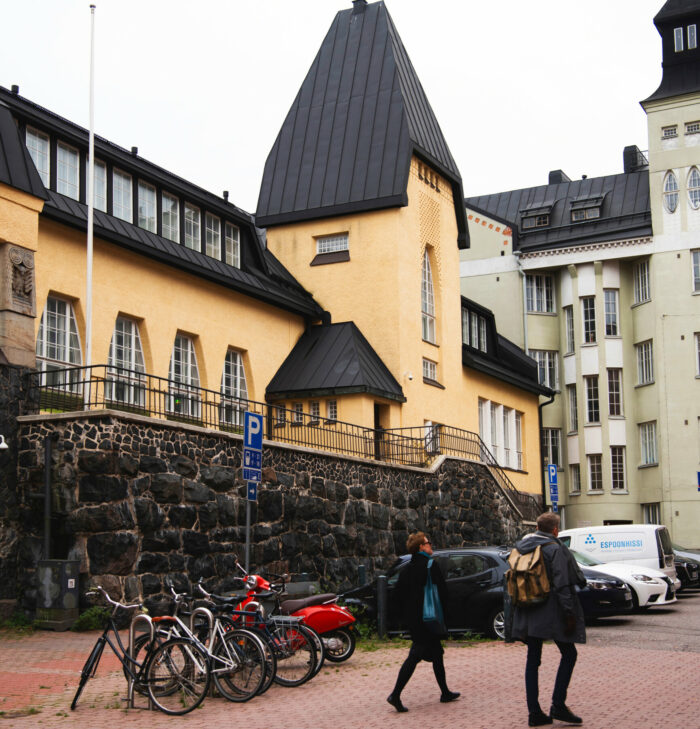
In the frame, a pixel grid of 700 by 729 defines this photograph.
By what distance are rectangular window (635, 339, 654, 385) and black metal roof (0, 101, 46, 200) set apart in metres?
29.4

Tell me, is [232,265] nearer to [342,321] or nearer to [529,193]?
[342,321]

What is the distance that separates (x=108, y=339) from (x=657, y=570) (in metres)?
12.1

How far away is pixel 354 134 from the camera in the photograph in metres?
33.3

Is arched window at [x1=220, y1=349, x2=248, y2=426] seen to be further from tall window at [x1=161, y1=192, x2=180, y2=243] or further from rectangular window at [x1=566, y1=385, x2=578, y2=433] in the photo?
rectangular window at [x1=566, y1=385, x2=578, y2=433]

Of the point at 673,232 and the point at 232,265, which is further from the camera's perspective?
the point at 673,232

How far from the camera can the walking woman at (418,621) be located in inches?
423

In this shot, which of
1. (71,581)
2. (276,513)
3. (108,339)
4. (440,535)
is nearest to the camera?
(71,581)

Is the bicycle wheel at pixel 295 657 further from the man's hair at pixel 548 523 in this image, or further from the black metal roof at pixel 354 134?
the black metal roof at pixel 354 134

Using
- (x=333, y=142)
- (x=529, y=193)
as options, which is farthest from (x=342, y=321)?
(x=529, y=193)

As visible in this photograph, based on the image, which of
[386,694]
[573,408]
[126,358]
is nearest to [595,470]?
[573,408]

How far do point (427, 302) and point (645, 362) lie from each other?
14.3 meters

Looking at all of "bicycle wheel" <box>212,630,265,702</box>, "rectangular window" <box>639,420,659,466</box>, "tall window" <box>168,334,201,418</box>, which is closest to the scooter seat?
"bicycle wheel" <box>212,630,265,702</box>

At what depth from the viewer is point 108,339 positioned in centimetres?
2339

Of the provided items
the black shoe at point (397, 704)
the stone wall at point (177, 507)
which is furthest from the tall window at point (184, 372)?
the black shoe at point (397, 704)
